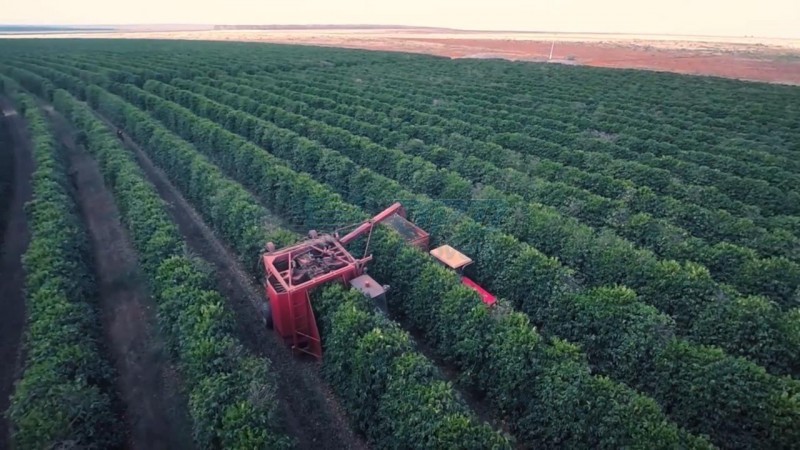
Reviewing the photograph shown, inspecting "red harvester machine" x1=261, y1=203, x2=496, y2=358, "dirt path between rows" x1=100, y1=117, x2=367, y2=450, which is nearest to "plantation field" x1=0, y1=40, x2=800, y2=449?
"dirt path between rows" x1=100, y1=117, x2=367, y2=450

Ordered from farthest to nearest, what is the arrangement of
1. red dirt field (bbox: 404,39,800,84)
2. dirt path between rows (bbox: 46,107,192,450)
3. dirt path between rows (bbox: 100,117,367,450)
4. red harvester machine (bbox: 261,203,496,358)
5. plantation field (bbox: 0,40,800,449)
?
red dirt field (bbox: 404,39,800,84), red harvester machine (bbox: 261,203,496,358), dirt path between rows (bbox: 46,107,192,450), dirt path between rows (bbox: 100,117,367,450), plantation field (bbox: 0,40,800,449)

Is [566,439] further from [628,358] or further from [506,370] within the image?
[628,358]

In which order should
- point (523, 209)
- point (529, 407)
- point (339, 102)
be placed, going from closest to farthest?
point (529, 407)
point (523, 209)
point (339, 102)

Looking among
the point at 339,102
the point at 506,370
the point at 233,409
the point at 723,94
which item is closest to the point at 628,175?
the point at 506,370

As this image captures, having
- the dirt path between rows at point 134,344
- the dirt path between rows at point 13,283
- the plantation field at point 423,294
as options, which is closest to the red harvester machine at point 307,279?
the plantation field at point 423,294

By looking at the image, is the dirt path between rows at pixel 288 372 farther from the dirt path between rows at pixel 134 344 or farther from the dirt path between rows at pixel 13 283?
the dirt path between rows at pixel 13 283

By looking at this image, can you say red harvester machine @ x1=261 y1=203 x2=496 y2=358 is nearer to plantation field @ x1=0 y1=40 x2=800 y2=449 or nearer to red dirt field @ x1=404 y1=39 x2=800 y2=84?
plantation field @ x1=0 y1=40 x2=800 y2=449
